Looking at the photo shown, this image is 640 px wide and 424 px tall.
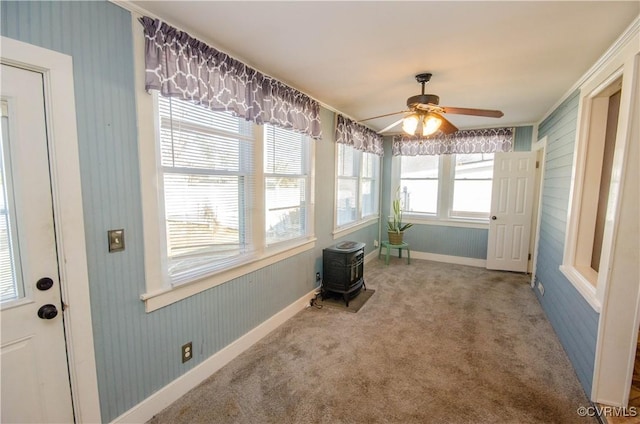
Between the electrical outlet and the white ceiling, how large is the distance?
82.4 inches

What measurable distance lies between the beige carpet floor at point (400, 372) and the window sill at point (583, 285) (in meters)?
0.63

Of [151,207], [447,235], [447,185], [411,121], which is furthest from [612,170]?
[447,235]

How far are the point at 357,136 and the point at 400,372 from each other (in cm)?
307

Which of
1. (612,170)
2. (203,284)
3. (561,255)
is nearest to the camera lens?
(612,170)

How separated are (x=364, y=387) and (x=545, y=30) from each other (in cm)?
262

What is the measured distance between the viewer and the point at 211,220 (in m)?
2.11

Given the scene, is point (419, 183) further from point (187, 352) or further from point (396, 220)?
point (187, 352)

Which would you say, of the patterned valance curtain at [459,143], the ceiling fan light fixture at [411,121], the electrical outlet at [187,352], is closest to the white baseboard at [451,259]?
the patterned valance curtain at [459,143]

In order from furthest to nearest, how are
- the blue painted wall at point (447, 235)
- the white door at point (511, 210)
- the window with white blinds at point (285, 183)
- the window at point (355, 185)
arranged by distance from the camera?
the blue painted wall at point (447, 235) → the white door at point (511, 210) → the window at point (355, 185) → the window with white blinds at point (285, 183)

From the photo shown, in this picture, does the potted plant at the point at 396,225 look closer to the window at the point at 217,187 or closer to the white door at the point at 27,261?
the window at the point at 217,187

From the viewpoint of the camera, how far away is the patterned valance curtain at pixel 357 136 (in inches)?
146

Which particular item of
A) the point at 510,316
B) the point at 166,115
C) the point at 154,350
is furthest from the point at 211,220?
the point at 510,316

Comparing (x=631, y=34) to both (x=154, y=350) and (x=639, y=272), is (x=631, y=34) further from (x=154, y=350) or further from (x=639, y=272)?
(x=154, y=350)

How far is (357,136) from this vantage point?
13.7ft
